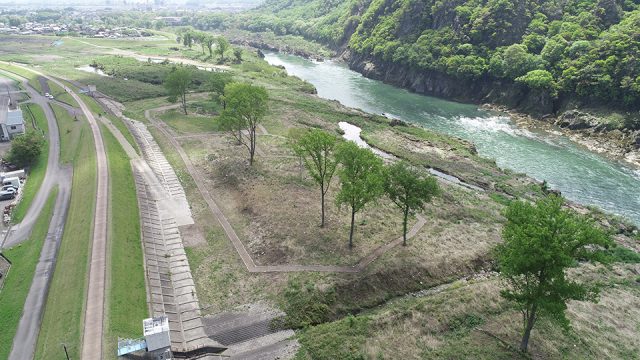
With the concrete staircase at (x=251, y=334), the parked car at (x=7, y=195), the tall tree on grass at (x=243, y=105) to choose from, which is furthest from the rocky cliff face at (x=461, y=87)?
the parked car at (x=7, y=195)

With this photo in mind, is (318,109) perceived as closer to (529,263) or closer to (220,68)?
(220,68)

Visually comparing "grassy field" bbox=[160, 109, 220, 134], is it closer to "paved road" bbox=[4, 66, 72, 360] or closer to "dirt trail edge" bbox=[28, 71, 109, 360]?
"paved road" bbox=[4, 66, 72, 360]

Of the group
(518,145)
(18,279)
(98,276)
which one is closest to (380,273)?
(98,276)

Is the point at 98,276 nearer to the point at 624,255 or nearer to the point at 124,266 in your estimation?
the point at 124,266

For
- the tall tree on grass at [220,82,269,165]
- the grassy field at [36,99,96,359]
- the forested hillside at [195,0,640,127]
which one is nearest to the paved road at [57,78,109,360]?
the grassy field at [36,99,96,359]

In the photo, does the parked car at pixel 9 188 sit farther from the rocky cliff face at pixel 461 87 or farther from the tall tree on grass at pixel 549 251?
the rocky cliff face at pixel 461 87

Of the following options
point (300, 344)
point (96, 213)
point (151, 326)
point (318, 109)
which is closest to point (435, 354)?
point (300, 344)
